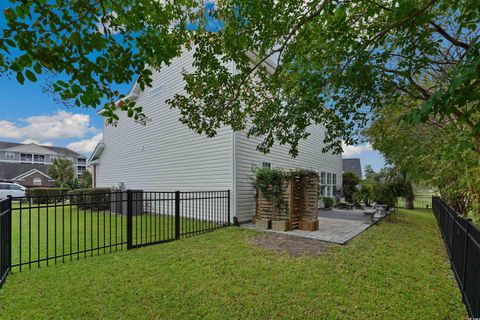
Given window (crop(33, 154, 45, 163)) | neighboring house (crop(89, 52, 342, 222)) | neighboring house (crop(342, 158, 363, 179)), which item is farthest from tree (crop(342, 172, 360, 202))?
window (crop(33, 154, 45, 163))

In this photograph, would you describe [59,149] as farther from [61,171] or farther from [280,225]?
[280,225]

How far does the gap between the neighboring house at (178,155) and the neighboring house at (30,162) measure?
30249 mm

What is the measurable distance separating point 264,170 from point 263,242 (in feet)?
8.36

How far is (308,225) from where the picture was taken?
767 cm

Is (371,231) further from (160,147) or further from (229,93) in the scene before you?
(160,147)

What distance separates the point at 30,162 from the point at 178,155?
54.1 metres

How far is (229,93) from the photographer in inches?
179

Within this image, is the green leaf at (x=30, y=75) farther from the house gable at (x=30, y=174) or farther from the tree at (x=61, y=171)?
the house gable at (x=30, y=174)

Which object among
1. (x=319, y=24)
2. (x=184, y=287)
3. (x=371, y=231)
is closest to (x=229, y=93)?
(x=319, y=24)

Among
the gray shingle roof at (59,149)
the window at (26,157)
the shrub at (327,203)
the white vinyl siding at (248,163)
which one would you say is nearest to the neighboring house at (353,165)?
the shrub at (327,203)

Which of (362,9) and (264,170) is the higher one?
(362,9)

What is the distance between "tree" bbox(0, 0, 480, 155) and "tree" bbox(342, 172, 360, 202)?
43.7 ft

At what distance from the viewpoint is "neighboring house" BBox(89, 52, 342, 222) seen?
8961 millimetres

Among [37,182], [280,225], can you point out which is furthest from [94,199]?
[37,182]
